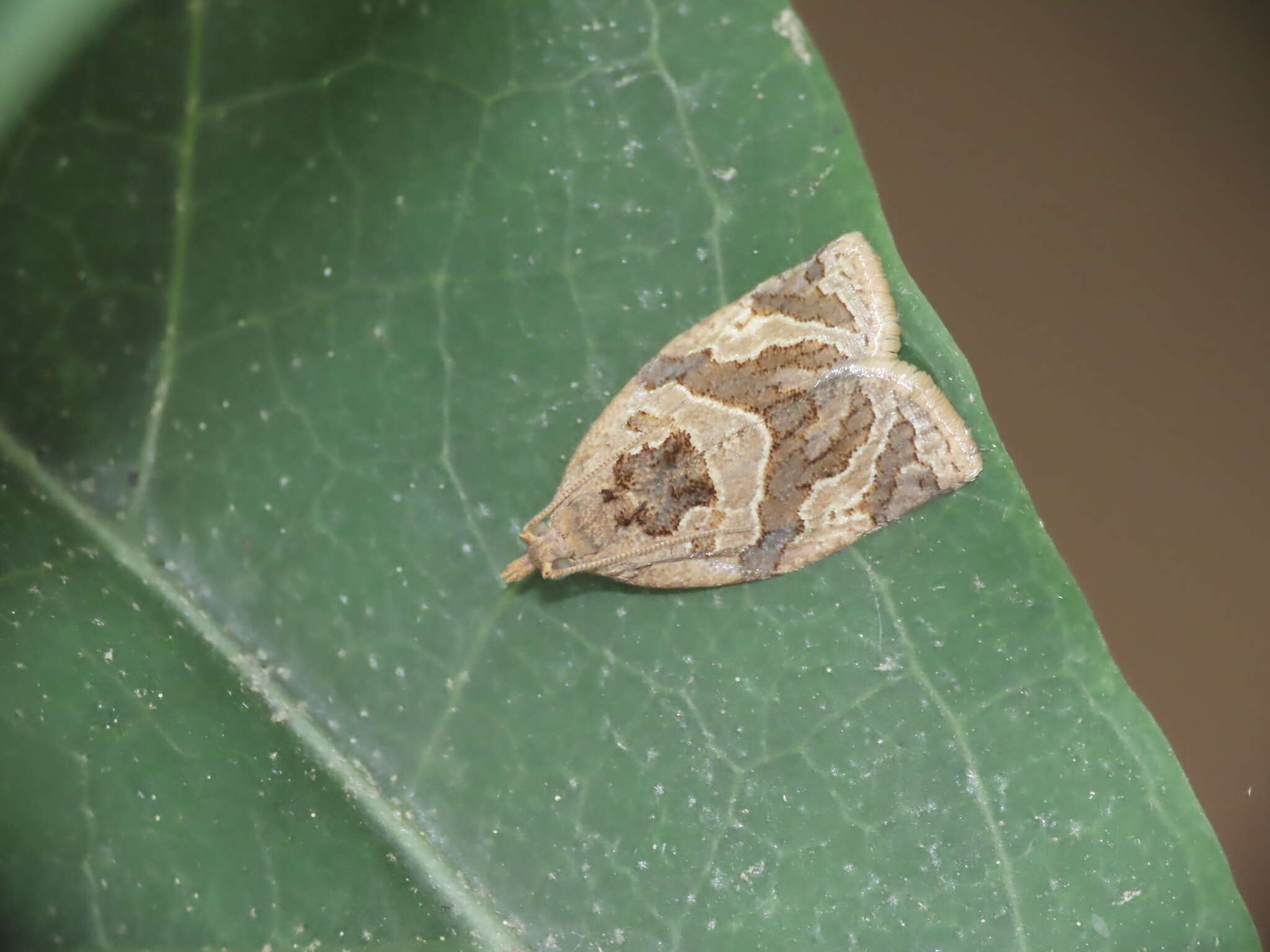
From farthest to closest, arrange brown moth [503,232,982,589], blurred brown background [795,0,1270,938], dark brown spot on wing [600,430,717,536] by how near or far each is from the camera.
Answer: blurred brown background [795,0,1270,938], dark brown spot on wing [600,430,717,536], brown moth [503,232,982,589]

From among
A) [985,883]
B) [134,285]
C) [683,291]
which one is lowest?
[985,883]

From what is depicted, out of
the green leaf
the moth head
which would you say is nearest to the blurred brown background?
the green leaf

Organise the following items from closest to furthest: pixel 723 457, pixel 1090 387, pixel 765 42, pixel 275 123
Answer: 1. pixel 765 42
2. pixel 275 123
3. pixel 723 457
4. pixel 1090 387

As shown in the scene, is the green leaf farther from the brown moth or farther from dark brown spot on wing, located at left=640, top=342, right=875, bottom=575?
dark brown spot on wing, located at left=640, top=342, right=875, bottom=575

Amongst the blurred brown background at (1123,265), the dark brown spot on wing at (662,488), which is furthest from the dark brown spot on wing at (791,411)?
the blurred brown background at (1123,265)

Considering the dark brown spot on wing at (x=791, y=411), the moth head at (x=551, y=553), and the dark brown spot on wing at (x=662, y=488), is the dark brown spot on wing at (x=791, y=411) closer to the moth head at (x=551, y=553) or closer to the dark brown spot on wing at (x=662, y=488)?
the dark brown spot on wing at (x=662, y=488)

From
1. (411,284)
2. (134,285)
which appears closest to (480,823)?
(411,284)

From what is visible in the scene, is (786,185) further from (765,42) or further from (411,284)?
(411,284)

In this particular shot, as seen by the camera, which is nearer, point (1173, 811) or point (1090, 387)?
point (1173, 811)
